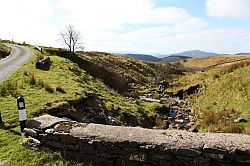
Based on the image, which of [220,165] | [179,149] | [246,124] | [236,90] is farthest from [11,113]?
[236,90]

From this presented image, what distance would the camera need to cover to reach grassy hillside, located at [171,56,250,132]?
54.9ft

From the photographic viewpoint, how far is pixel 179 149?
630 centimetres

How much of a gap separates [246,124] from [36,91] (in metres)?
10.6

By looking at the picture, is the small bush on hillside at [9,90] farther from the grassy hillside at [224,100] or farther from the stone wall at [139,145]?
the grassy hillside at [224,100]

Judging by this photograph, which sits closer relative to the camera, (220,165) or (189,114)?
(220,165)

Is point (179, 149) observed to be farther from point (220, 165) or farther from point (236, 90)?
point (236, 90)

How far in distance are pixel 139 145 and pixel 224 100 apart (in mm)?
17681

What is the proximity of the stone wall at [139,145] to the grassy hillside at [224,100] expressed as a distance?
8.49 metres

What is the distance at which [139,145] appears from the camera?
6.65 metres

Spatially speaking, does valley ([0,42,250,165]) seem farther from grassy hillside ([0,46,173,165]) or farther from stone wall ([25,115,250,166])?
stone wall ([25,115,250,166])

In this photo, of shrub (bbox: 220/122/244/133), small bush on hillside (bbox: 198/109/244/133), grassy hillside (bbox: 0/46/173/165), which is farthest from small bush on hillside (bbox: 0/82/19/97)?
shrub (bbox: 220/122/244/133)

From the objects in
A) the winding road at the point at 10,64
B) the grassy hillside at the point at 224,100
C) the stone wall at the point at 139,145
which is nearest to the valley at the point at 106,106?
the grassy hillside at the point at 224,100

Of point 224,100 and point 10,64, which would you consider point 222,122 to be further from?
point 10,64

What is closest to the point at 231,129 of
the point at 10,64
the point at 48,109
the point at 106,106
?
the point at 106,106
